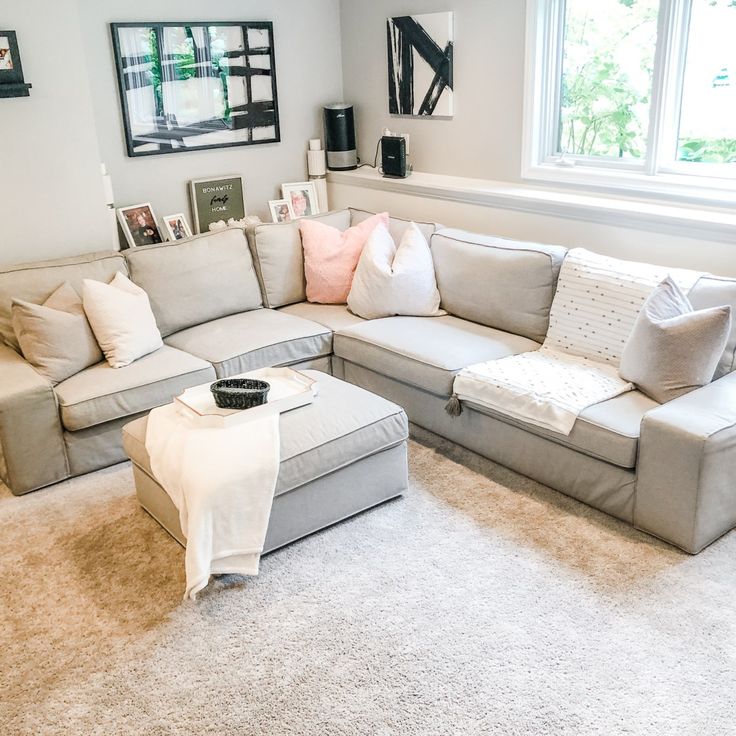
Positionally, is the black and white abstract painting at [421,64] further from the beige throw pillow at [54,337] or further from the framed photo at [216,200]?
the beige throw pillow at [54,337]

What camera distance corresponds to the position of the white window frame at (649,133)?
3480 mm

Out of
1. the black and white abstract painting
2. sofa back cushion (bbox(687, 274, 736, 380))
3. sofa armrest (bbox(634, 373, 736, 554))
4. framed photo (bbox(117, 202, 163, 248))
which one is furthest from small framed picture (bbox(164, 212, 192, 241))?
sofa armrest (bbox(634, 373, 736, 554))

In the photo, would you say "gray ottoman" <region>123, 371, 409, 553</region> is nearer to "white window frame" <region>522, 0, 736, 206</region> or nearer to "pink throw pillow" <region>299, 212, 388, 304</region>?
"pink throw pillow" <region>299, 212, 388, 304</region>

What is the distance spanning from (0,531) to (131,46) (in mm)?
2721

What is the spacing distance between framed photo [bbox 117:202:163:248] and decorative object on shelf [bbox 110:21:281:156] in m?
0.31

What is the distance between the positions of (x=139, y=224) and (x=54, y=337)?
1378mm

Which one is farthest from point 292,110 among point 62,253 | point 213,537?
point 213,537

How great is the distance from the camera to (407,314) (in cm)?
398

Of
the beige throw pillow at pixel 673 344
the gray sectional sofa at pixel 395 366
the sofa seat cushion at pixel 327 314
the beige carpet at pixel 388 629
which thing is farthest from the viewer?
the sofa seat cushion at pixel 327 314

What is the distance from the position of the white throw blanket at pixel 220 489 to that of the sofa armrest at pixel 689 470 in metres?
1.26

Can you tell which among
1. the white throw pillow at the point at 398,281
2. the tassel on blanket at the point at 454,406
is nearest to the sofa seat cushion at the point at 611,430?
the tassel on blanket at the point at 454,406

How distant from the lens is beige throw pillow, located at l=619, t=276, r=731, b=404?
2.74 metres

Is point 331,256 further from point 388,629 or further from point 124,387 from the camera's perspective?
point 388,629

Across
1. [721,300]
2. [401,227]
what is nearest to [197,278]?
[401,227]
